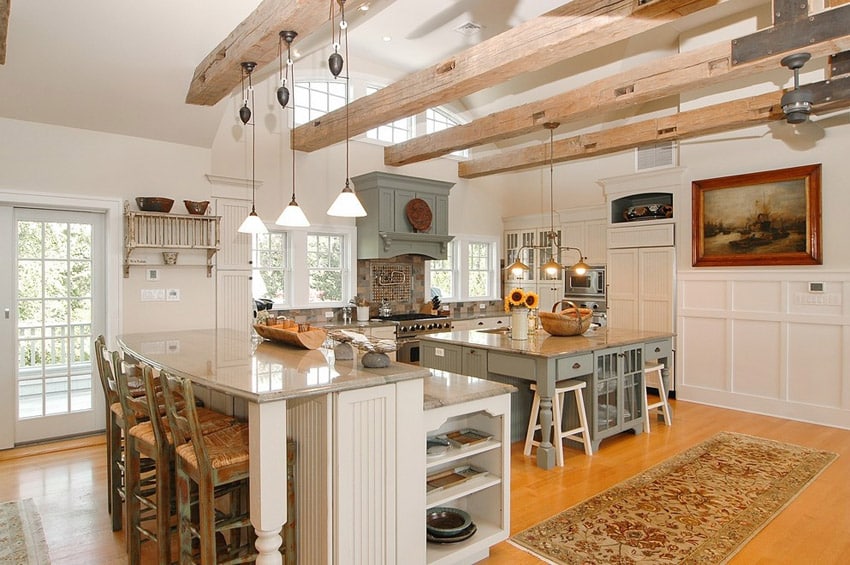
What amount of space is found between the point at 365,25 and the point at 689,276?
15.2ft

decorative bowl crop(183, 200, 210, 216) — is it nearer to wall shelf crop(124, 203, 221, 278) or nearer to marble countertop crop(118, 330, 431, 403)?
wall shelf crop(124, 203, 221, 278)

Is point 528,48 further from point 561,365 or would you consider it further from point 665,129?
point 665,129

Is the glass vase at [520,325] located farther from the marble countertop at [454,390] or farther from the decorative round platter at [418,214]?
the decorative round platter at [418,214]

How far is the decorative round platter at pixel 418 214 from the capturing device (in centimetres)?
672

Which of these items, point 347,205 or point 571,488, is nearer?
point 347,205

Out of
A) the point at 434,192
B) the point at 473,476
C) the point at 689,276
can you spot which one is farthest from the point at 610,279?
the point at 473,476

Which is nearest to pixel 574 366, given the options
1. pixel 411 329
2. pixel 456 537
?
pixel 456 537

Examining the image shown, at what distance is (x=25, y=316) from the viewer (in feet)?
14.6

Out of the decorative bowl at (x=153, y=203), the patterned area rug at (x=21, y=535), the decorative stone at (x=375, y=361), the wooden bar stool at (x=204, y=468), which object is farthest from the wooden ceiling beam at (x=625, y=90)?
the patterned area rug at (x=21, y=535)

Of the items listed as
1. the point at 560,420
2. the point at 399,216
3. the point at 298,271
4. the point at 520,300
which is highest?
the point at 399,216

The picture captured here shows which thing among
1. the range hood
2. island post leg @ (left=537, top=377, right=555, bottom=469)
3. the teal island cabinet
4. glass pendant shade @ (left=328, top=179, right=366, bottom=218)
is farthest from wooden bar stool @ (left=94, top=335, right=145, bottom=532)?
the range hood

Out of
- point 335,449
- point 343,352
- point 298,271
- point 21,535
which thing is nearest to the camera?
point 335,449

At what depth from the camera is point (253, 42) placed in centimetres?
311

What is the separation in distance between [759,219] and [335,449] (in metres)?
5.33
